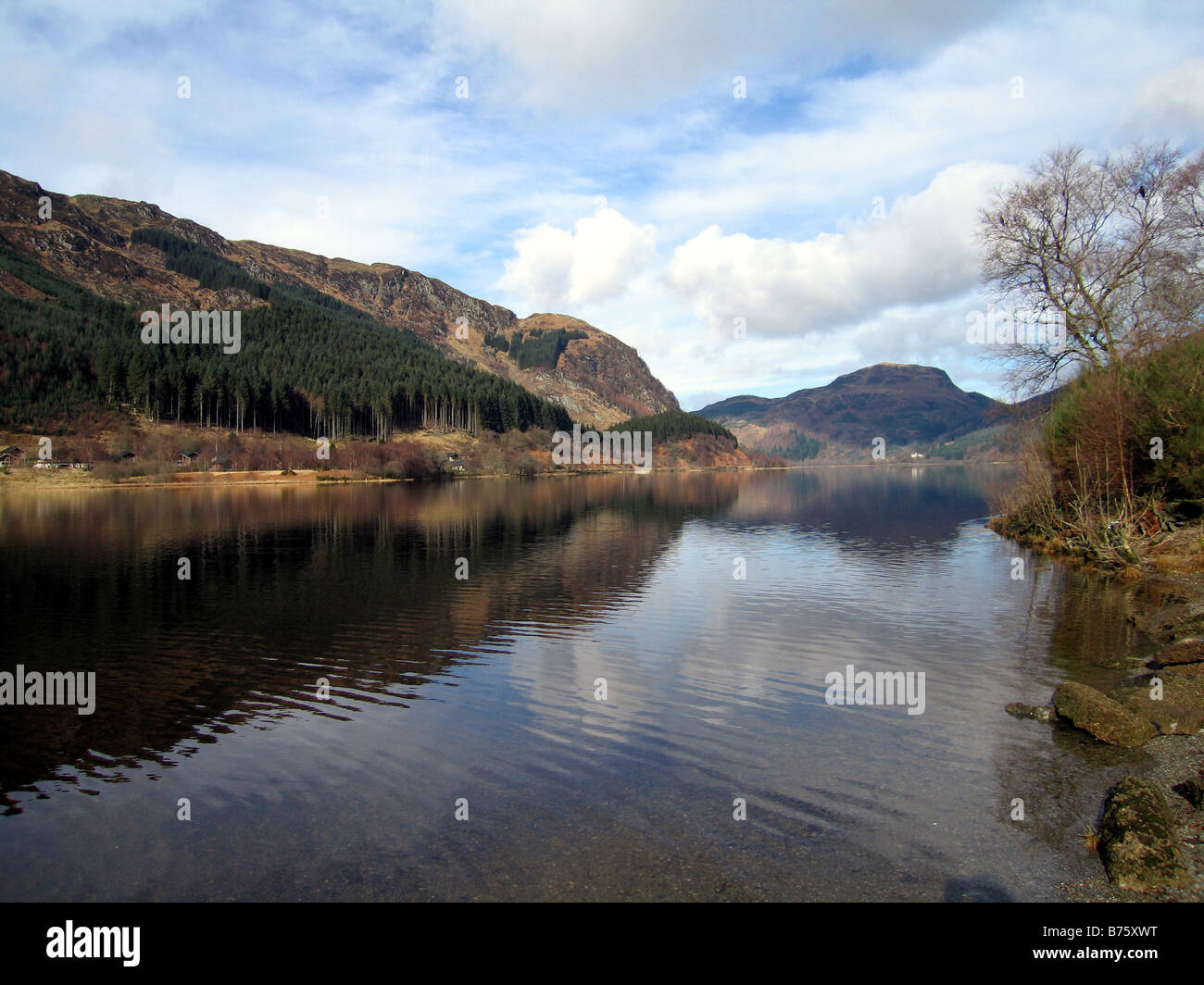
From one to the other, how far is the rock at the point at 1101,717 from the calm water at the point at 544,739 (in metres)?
0.66

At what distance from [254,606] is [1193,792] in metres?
31.0

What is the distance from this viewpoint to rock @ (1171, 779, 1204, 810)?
1130cm

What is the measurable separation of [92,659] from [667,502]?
80.6 meters

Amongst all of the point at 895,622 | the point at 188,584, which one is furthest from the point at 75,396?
the point at 895,622

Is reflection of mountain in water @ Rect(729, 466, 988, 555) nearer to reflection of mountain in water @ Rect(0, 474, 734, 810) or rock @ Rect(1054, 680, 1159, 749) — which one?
reflection of mountain in water @ Rect(0, 474, 734, 810)

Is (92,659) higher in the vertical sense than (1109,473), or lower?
lower

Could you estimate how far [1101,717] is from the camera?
48.4ft

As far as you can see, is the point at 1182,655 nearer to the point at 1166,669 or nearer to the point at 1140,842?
the point at 1166,669


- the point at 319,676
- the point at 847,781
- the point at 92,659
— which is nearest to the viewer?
the point at 847,781

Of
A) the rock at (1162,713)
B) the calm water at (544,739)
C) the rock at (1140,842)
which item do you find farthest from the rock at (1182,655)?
the rock at (1140,842)

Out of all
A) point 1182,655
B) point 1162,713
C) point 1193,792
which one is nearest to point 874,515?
point 1182,655

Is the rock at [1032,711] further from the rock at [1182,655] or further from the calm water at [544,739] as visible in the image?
the rock at [1182,655]
